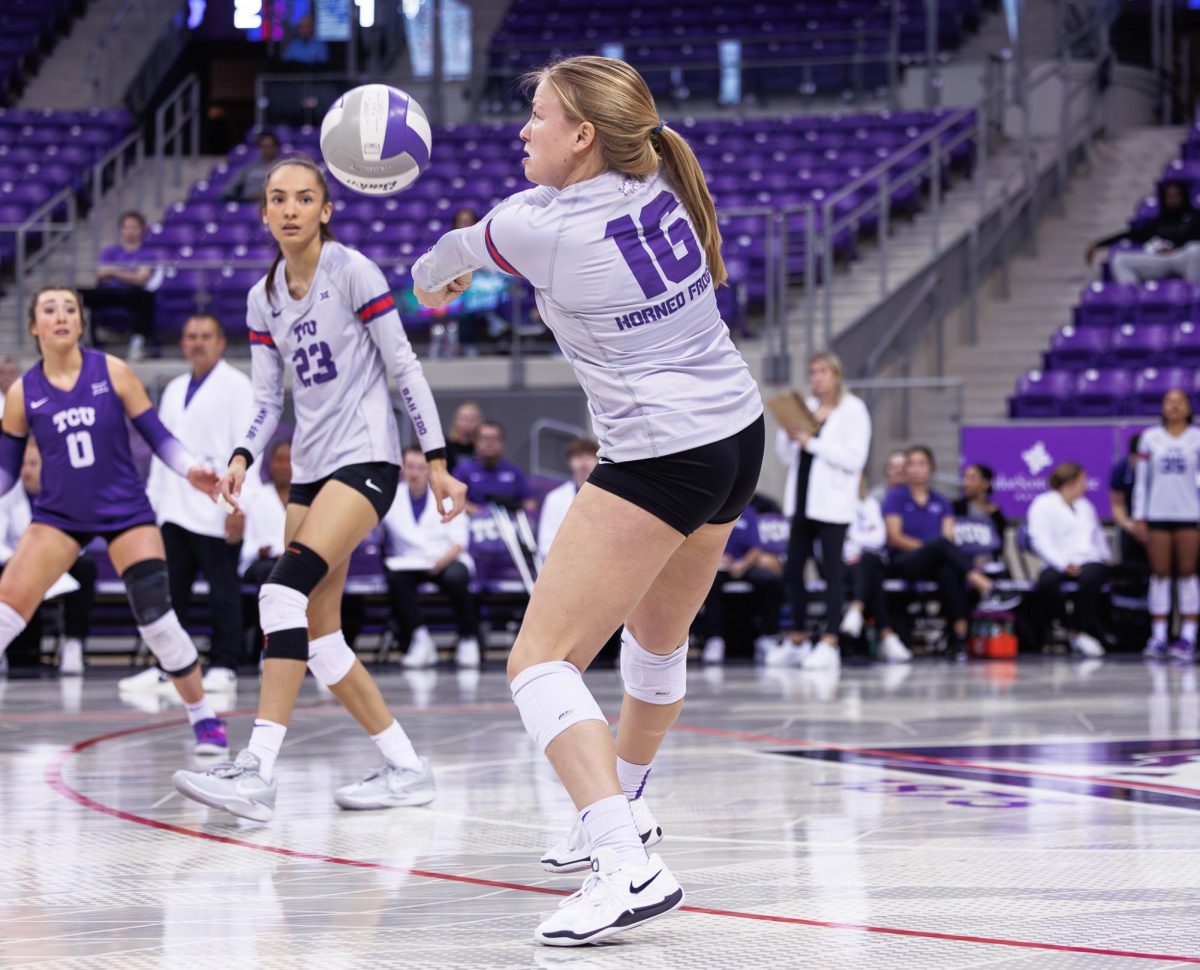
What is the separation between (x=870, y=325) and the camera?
53.8ft

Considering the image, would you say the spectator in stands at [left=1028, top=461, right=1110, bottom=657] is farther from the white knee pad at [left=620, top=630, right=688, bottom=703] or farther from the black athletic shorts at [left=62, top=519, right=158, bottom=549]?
the white knee pad at [left=620, top=630, right=688, bottom=703]

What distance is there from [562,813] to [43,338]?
2.80 m

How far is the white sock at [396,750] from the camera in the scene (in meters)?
5.32

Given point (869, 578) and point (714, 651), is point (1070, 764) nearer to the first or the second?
point (714, 651)

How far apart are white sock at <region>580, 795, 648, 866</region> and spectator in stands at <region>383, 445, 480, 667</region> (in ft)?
27.7

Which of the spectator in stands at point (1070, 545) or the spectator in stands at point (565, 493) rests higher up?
the spectator in stands at point (565, 493)

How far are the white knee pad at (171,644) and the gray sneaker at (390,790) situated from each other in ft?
3.87

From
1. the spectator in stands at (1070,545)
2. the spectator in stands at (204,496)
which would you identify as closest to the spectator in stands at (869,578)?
the spectator in stands at (1070,545)

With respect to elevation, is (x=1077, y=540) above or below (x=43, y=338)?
below

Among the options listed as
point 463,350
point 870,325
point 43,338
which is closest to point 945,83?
point 870,325

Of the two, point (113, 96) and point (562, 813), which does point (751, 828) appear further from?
point (113, 96)

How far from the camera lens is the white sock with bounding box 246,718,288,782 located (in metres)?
5.00

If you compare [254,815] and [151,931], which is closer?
[151,931]

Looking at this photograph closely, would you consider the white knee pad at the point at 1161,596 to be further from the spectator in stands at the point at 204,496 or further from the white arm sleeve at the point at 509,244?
the white arm sleeve at the point at 509,244
